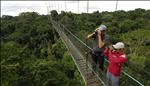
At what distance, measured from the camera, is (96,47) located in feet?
21.0

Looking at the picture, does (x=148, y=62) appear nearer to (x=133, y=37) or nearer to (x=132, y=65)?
(x=133, y=37)

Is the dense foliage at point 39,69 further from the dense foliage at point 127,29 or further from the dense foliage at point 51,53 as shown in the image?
the dense foliage at point 127,29

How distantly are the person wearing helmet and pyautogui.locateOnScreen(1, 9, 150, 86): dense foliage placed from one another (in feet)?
0.55

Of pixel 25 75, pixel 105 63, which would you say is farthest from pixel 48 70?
pixel 105 63

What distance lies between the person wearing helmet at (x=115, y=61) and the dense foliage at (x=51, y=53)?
0.55ft

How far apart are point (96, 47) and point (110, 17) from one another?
52.3 m

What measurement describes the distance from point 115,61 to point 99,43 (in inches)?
39.4

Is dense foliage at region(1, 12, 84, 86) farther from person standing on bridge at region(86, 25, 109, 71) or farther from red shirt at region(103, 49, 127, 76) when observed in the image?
red shirt at region(103, 49, 127, 76)

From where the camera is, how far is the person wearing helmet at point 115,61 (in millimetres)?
5062

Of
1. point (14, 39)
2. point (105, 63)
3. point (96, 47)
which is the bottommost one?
point (14, 39)

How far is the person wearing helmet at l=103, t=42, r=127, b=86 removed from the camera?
506cm

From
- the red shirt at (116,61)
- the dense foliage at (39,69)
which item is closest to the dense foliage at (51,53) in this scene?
the dense foliage at (39,69)

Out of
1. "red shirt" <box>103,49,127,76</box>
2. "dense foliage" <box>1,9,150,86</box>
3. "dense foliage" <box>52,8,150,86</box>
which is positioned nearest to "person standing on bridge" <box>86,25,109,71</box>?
"dense foliage" <box>1,9,150,86</box>

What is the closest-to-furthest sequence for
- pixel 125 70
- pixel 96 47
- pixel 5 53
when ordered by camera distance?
pixel 125 70 < pixel 96 47 < pixel 5 53
